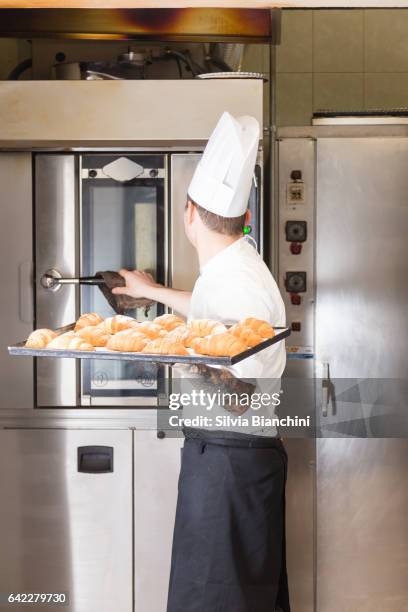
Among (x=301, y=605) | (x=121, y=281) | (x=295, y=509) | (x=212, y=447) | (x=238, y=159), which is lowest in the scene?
(x=301, y=605)

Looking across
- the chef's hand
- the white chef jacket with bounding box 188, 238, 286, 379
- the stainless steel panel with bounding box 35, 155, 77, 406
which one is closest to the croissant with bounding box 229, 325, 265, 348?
the white chef jacket with bounding box 188, 238, 286, 379

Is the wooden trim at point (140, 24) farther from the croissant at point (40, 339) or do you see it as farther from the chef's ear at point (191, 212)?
the croissant at point (40, 339)

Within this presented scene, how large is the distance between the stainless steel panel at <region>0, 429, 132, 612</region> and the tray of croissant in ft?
3.56

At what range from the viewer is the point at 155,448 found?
2.81 m

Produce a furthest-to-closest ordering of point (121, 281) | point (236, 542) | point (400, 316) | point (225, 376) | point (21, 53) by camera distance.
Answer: point (21, 53), point (400, 316), point (121, 281), point (236, 542), point (225, 376)

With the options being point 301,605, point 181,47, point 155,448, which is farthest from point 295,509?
point 181,47

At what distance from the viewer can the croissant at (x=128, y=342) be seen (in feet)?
5.46

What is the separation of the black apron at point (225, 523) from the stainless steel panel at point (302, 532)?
2.74 feet

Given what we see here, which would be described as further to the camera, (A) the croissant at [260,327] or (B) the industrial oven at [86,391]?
(B) the industrial oven at [86,391]

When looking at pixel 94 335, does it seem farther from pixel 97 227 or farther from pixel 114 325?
pixel 97 227

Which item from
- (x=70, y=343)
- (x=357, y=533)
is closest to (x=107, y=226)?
(x=70, y=343)

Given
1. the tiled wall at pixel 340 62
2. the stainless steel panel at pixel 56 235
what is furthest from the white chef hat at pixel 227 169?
the tiled wall at pixel 340 62

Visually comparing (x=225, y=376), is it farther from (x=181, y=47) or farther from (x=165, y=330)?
(x=181, y=47)

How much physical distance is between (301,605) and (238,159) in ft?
5.83
